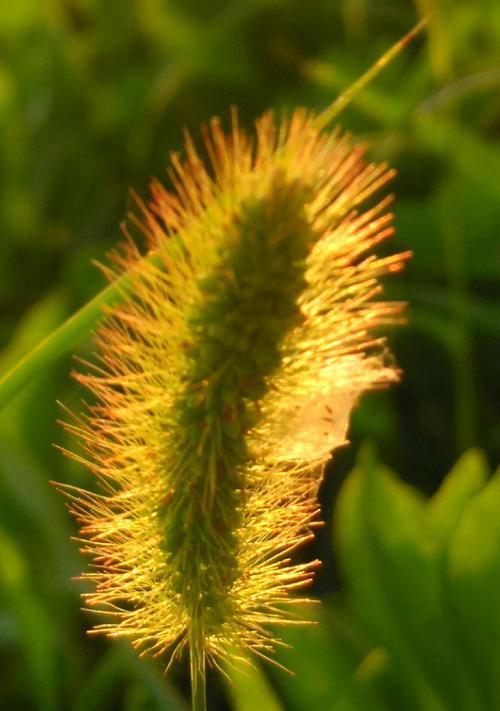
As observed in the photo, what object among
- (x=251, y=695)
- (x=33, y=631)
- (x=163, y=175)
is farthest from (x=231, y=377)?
(x=163, y=175)

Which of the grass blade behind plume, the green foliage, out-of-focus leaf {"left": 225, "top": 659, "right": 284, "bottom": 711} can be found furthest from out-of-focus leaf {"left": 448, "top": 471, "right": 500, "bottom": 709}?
the grass blade behind plume

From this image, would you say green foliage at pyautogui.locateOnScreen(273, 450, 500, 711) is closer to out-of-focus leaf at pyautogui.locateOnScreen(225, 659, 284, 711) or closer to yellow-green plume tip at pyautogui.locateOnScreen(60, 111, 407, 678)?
out-of-focus leaf at pyautogui.locateOnScreen(225, 659, 284, 711)

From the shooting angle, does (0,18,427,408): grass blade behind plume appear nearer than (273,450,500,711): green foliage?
Yes

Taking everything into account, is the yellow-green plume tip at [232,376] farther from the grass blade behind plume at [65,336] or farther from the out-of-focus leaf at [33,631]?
the out-of-focus leaf at [33,631]

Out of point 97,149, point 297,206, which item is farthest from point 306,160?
point 97,149

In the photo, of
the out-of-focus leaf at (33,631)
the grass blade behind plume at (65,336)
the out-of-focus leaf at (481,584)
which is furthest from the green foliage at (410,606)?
the grass blade behind plume at (65,336)

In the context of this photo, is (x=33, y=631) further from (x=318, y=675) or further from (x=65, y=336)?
(x=65, y=336)
